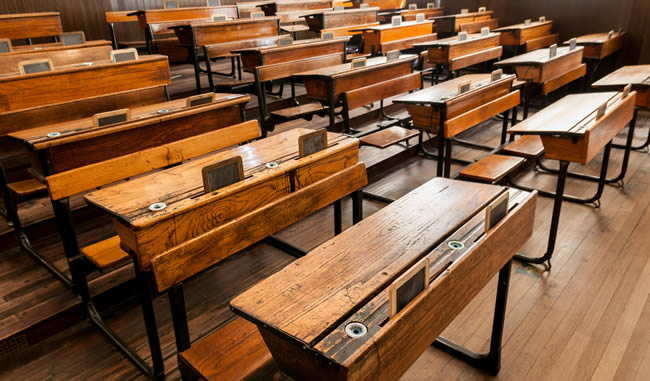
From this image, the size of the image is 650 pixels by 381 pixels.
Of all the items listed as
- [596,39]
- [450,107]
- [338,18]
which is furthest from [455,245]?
[596,39]

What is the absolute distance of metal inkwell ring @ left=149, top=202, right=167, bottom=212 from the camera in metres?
1.54

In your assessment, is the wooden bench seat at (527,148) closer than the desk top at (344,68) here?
Yes

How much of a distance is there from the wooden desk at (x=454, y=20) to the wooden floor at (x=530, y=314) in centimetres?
414

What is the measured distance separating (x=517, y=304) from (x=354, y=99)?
1862 millimetres

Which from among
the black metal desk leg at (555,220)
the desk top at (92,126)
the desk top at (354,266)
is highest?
the desk top at (92,126)

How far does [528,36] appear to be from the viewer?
587 cm

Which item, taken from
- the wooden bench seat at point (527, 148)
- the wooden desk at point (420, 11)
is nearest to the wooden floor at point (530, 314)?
the wooden bench seat at point (527, 148)

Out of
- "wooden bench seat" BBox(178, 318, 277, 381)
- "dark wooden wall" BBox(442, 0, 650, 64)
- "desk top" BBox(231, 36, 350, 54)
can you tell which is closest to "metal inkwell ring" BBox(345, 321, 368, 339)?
"wooden bench seat" BBox(178, 318, 277, 381)

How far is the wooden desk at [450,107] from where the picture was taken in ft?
9.66

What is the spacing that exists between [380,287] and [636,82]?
11.7 feet

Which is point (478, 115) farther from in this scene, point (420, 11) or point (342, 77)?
point (420, 11)

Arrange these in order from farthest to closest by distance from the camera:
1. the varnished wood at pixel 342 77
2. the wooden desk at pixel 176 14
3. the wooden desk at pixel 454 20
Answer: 1. the wooden desk at pixel 454 20
2. the wooden desk at pixel 176 14
3. the varnished wood at pixel 342 77

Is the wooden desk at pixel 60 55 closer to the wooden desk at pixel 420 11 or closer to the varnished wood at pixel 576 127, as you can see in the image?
the varnished wood at pixel 576 127

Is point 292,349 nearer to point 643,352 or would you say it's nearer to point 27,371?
point 27,371
